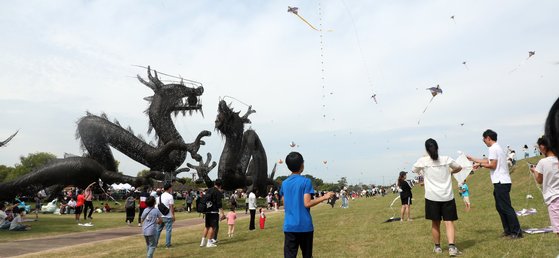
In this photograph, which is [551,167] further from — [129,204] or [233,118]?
[233,118]

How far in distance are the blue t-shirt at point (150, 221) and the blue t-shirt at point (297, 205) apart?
437 cm

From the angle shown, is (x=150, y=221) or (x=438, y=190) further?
(x=150, y=221)

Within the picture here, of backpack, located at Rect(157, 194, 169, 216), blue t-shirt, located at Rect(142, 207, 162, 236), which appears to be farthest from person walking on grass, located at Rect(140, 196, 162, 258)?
backpack, located at Rect(157, 194, 169, 216)

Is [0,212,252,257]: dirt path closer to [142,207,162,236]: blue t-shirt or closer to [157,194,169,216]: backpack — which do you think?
[157,194,169,216]: backpack

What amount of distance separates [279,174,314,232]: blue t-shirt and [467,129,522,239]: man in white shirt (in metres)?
3.73

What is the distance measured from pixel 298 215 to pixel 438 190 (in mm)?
3034

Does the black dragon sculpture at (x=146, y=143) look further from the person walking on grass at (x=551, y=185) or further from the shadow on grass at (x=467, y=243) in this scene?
the person walking on grass at (x=551, y=185)

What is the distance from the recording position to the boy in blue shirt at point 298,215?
496cm

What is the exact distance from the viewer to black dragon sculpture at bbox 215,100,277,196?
34.3 metres

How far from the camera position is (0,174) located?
3546 inches

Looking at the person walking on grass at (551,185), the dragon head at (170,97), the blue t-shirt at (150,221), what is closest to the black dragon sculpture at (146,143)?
the dragon head at (170,97)

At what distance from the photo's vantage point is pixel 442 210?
6742 millimetres

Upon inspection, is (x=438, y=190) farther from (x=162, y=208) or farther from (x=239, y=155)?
(x=239, y=155)

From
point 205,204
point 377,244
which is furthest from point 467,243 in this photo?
point 205,204
